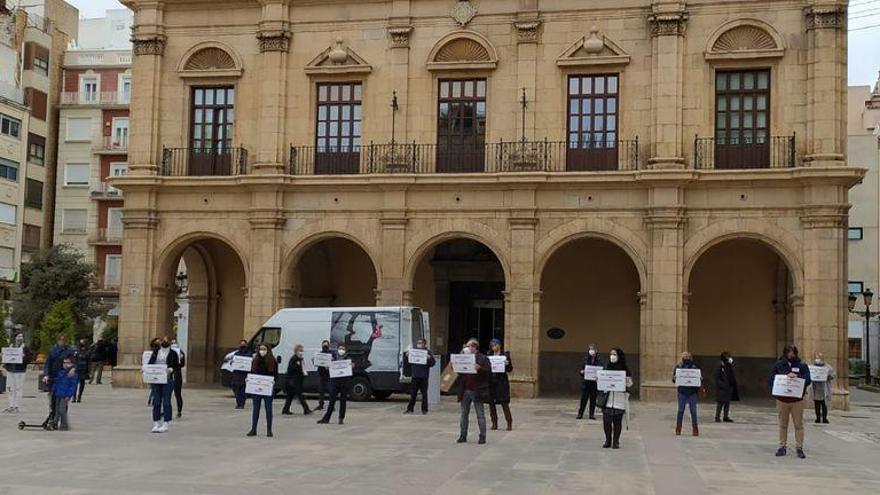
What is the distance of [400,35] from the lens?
102 feet

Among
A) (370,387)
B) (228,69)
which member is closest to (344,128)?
(228,69)

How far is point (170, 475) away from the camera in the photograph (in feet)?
44.4

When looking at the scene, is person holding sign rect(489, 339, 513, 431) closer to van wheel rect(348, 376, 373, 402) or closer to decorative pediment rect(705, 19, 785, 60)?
van wheel rect(348, 376, 373, 402)

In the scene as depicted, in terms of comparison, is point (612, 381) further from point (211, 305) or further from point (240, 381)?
point (211, 305)

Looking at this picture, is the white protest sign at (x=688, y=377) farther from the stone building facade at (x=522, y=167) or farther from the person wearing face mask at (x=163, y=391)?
the person wearing face mask at (x=163, y=391)

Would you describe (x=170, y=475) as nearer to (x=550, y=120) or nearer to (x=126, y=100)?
(x=550, y=120)

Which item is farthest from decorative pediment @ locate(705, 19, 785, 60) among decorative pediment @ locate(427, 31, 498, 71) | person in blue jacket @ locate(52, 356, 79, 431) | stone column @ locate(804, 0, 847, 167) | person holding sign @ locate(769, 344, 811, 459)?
person in blue jacket @ locate(52, 356, 79, 431)

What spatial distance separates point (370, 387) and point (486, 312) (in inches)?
314

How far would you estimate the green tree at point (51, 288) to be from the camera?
4956 centimetres

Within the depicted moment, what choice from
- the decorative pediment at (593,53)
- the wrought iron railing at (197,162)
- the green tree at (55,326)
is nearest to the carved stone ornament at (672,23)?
the decorative pediment at (593,53)

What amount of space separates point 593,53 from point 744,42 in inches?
162

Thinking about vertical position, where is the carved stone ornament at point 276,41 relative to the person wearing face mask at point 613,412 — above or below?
above

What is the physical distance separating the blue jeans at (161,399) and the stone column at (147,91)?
14.3 m

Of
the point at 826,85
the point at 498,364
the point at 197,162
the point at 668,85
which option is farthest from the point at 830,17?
the point at 197,162
